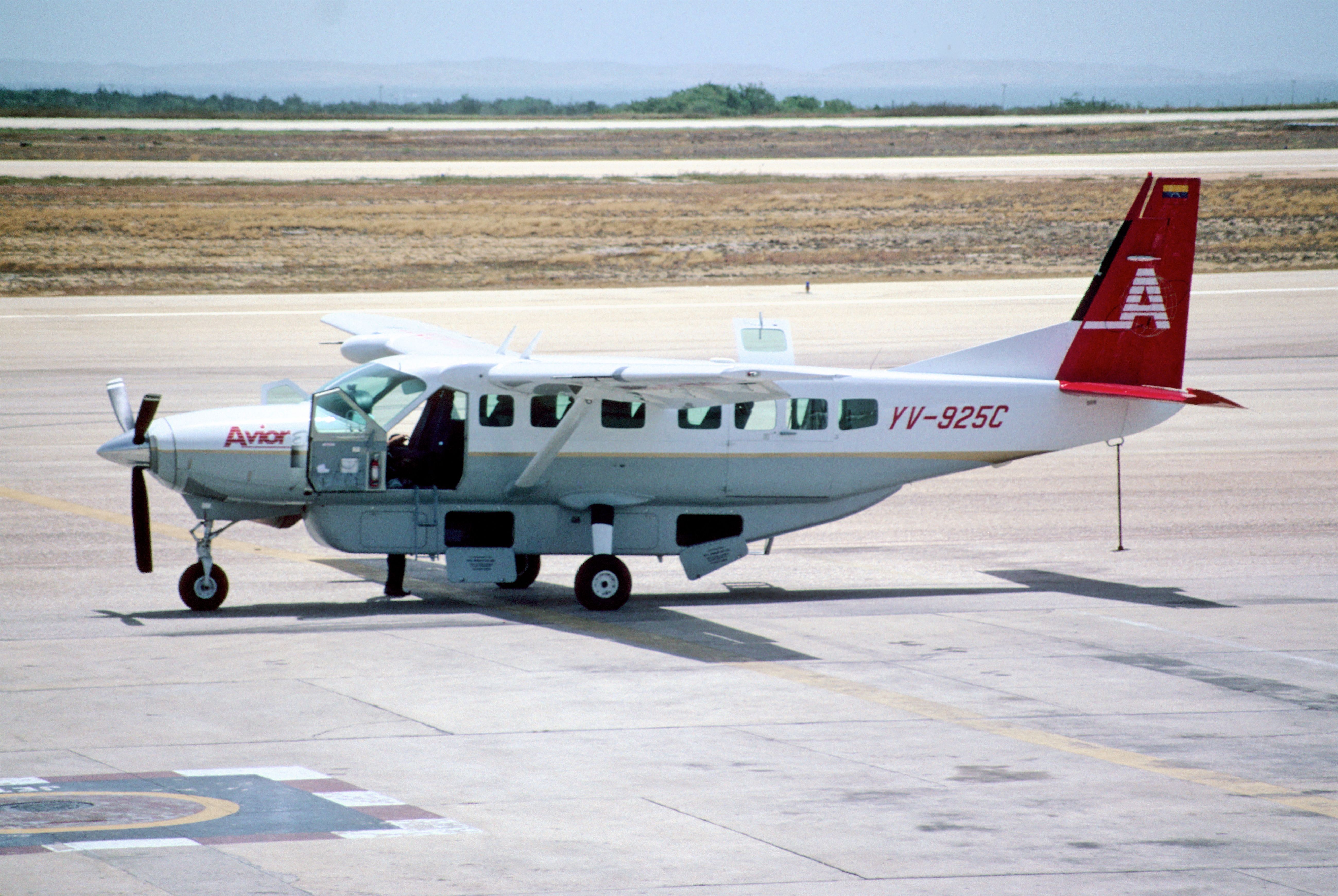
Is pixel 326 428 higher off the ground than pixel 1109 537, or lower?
higher

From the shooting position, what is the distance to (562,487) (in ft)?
52.0

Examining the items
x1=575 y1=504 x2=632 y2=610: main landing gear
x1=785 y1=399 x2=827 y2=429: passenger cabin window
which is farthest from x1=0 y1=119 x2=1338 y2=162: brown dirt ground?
x1=575 y1=504 x2=632 y2=610: main landing gear

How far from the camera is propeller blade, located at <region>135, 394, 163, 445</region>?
14.7 metres

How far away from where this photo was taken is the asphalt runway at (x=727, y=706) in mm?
8633

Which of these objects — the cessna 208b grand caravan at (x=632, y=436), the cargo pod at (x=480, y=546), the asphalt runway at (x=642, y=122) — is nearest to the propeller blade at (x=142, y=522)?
the cessna 208b grand caravan at (x=632, y=436)

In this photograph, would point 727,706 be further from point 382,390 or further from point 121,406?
point 121,406

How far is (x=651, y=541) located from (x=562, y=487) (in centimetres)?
109

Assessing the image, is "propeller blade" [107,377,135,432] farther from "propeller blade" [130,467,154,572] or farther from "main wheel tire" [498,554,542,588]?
"main wheel tire" [498,554,542,588]

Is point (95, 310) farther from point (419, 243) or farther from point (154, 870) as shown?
point (154, 870)

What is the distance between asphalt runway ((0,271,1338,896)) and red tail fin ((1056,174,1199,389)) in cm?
229

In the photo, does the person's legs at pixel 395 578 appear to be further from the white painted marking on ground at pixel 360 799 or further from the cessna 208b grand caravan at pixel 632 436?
the white painted marking on ground at pixel 360 799

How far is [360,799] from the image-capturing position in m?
9.62

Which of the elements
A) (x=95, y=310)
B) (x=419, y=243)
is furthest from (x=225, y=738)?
(x=419, y=243)

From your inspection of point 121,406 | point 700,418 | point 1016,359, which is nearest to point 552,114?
point 1016,359
